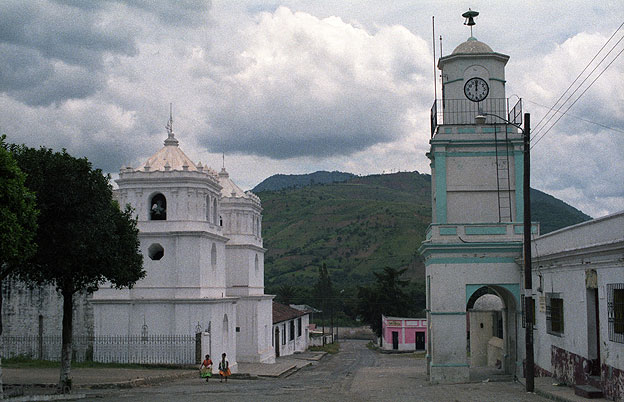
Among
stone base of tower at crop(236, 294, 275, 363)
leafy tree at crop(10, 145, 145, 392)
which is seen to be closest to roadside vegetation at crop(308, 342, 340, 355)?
stone base of tower at crop(236, 294, 275, 363)

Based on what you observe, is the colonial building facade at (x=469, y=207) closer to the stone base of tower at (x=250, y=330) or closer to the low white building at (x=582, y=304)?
the low white building at (x=582, y=304)

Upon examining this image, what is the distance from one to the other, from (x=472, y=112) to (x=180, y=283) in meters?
14.3

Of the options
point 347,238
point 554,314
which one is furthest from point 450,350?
point 347,238

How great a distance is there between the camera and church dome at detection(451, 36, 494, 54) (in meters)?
27.2

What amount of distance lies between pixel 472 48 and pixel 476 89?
162 centimetres

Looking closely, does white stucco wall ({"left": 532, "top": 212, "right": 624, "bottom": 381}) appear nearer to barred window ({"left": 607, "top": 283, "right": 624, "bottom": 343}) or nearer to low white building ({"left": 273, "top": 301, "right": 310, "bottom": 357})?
barred window ({"left": 607, "top": 283, "right": 624, "bottom": 343})

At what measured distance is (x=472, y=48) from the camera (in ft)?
89.9

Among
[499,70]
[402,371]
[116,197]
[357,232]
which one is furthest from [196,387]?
[357,232]

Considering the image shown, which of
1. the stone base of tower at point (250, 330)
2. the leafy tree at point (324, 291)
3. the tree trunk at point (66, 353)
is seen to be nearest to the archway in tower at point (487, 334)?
the stone base of tower at point (250, 330)

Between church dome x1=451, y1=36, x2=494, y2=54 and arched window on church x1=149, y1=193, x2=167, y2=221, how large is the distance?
1427 cm

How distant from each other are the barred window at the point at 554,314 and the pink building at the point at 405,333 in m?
39.3

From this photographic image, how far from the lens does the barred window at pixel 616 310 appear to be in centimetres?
1575

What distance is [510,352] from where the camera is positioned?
2670cm

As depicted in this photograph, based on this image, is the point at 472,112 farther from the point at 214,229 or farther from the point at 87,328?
the point at 87,328
